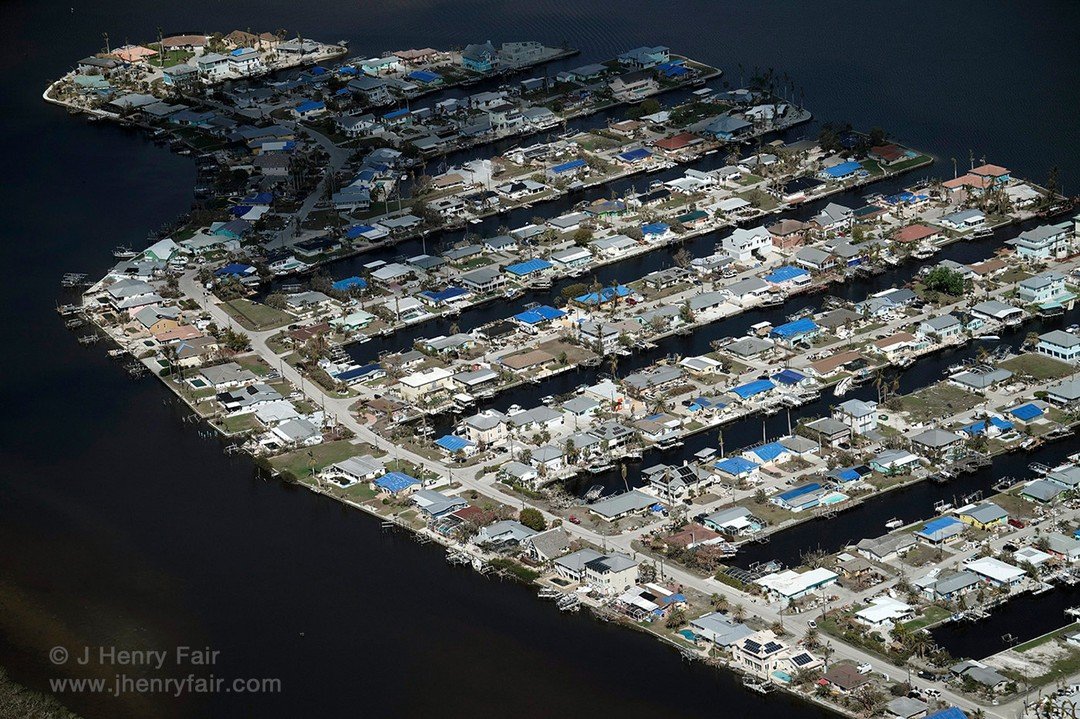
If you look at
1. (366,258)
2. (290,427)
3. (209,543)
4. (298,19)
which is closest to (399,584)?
(209,543)

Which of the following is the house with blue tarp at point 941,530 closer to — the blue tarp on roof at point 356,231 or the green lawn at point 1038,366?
the green lawn at point 1038,366

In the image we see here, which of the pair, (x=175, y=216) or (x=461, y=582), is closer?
(x=461, y=582)

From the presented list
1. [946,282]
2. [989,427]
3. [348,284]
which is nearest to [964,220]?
[946,282]

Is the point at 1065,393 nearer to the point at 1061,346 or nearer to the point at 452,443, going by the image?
the point at 1061,346

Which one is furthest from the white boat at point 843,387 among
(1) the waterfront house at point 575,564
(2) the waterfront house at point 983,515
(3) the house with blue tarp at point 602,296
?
(1) the waterfront house at point 575,564

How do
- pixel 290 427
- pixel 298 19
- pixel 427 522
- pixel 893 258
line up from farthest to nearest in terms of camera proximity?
pixel 298 19
pixel 893 258
pixel 290 427
pixel 427 522

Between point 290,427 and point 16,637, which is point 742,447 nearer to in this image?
point 290,427

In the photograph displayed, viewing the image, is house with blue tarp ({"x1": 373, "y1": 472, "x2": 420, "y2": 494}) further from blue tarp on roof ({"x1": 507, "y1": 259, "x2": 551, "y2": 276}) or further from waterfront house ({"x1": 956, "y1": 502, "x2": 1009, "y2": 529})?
blue tarp on roof ({"x1": 507, "y1": 259, "x2": 551, "y2": 276})
